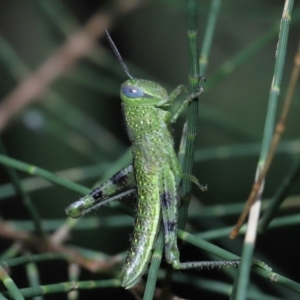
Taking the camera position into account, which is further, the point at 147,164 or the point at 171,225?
the point at 147,164

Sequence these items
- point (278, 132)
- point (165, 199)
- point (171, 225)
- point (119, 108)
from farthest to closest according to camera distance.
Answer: point (119, 108) → point (165, 199) → point (171, 225) → point (278, 132)

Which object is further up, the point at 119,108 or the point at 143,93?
the point at 119,108

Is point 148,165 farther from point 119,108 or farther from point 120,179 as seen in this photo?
point 119,108

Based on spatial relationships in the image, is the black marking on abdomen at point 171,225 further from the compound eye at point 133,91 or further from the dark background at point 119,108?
the dark background at point 119,108

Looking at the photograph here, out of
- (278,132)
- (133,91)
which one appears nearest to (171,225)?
(133,91)

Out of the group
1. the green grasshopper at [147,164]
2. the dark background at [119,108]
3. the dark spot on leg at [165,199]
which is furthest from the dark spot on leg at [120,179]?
the dark background at [119,108]

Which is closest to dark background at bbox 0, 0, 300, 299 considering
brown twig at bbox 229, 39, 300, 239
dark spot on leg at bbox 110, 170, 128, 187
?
dark spot on leg at bbox 110, 170, 128, 187

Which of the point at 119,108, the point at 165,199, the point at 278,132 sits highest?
the point at 119,108

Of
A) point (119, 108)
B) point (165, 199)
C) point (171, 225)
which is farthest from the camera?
point (119, 108)
